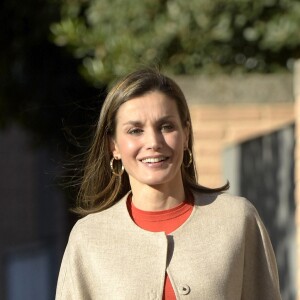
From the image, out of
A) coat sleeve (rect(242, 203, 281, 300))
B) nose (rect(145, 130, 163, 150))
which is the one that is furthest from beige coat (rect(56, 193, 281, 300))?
nose (rect(145, 130, 163, 150))

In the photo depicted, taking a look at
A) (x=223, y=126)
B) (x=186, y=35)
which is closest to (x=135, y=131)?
(x=223, y=126)

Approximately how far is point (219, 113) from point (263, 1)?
848mm

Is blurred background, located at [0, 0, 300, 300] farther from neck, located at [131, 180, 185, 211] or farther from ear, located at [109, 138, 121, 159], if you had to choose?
neck, located at [131, 180, 185, 211]

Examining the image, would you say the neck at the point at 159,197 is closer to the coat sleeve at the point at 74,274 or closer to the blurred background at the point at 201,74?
the coat sleeve at the point at 74,274

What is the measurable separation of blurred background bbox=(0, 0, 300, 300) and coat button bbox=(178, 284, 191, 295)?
7.56 feet

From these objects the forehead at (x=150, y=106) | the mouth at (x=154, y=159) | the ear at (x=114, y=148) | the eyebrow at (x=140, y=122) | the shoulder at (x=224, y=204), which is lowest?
the shoulder at (x=224, y=204)

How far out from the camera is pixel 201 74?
9383mm

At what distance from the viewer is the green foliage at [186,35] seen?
8766 millimetres

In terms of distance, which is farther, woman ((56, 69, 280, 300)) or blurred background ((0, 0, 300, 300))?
blurred background ((0, 0, 300, 300))

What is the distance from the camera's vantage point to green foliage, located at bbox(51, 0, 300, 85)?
877cm

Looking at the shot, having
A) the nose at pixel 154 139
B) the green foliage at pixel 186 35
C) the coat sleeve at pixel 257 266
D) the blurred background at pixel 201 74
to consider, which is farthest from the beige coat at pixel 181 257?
the green foliage at pixel 186 35

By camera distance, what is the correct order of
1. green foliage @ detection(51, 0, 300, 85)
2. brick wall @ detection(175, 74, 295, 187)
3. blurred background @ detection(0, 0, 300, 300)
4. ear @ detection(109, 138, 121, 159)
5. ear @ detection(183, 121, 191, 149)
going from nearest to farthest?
1. ear @ detection(183, 121, 191, 149)
2. ear @ detection(109, 138, 121, 159)
3. blurred background @ detection(0, 0, 300, 300)
4. brick wall @ detection(175, 74, 295, 187)
5. green foliage @ detection(51, 0, 300, 85)

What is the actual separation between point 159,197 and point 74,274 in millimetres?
385

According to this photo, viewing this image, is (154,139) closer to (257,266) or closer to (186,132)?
(186,132)
